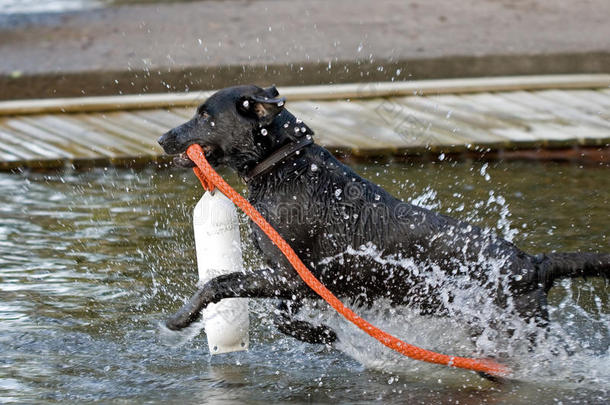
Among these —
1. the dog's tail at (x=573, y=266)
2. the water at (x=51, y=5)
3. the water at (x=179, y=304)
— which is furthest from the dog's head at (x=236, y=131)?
the water at (x=51, y=5)

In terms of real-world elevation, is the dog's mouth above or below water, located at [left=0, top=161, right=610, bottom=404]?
above

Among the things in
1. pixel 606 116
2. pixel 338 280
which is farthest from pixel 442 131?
pixel 338 280

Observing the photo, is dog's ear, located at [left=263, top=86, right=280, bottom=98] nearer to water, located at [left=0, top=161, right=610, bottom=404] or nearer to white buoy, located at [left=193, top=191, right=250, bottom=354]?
white buoy, located at [left=193, top=191, right=250, bottom=354]

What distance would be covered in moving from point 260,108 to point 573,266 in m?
1.61

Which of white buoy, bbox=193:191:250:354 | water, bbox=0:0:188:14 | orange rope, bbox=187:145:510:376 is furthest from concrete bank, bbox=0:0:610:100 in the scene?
orange rope, bbox=187:145:510:376

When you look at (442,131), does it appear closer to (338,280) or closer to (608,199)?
(608,199)

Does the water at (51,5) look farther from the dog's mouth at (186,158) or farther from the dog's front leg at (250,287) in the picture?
the dog's front leg at (250,287)

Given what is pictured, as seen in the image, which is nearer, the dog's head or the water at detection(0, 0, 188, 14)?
the dog's head

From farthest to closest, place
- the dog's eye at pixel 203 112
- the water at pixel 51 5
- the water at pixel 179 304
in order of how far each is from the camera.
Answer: the water at pixel 51 5, the dog's eye at pixel 203 112, the water at pixel 179 304

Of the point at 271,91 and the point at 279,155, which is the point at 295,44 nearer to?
the point at 271,91

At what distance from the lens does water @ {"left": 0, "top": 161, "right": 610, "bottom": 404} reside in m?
4.22

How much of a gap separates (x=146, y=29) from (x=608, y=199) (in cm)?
609

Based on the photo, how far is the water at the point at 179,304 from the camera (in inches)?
166

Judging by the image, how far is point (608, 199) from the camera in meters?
6.46
